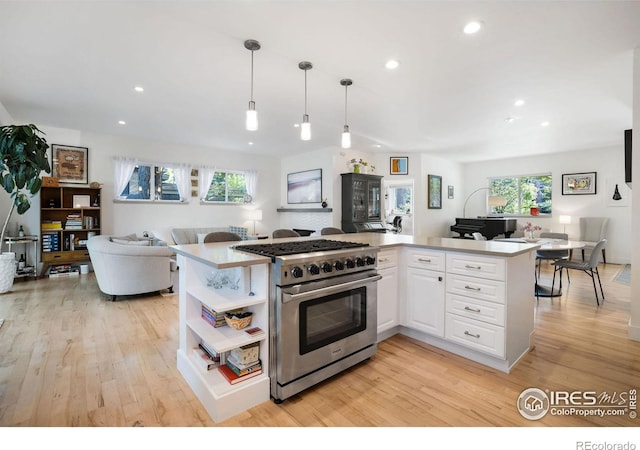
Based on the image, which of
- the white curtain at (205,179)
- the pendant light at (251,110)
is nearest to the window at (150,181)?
the white curtain at (205,179)

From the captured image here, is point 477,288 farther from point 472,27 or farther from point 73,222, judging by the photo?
point 73,222

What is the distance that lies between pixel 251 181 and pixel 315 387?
6.16 metres

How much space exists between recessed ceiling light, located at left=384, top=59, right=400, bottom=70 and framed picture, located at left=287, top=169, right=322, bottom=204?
12.7 feet

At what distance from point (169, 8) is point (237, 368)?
2.51 metres

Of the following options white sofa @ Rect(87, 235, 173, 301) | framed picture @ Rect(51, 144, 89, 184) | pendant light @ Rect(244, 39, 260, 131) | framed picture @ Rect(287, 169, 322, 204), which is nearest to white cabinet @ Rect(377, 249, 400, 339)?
pendant light @ Rect(244, 39, 260, 131)

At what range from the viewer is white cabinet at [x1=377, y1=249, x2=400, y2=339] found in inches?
104

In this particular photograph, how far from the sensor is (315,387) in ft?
6.70

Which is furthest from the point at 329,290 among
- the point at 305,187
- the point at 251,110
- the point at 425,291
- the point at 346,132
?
the point at 305,187

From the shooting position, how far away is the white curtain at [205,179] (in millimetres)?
6855

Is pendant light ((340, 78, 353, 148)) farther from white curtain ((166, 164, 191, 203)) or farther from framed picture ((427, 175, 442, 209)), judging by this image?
framed picture ((427, 175, 442, 209))

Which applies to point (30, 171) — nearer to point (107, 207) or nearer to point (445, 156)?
point (107, 207)

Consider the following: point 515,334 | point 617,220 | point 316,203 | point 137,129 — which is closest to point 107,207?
point 137,129

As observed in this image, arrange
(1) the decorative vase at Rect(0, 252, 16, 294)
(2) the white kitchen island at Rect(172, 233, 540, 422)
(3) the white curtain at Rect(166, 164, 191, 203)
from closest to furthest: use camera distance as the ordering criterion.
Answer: (2) the white kitchen island at Rect(172, 233, 540, 422)
(1) the decorative vase at Rect(0, 252, 16, 294)
(3) the white curtain at Rect(166, 164, 191, 203)

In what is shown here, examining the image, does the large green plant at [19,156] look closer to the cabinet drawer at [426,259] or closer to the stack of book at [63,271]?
the stack of book at [63,271]
